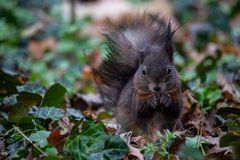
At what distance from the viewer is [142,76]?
4824 millimetres

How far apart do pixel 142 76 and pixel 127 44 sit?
51cm

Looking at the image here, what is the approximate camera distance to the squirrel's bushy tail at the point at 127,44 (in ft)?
17.0

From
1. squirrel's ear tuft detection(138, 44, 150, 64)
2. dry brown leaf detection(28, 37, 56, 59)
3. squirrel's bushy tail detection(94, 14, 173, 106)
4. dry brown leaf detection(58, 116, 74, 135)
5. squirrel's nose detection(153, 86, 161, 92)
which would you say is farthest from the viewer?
dry brown leaf detection(28, 37, 56, 59)

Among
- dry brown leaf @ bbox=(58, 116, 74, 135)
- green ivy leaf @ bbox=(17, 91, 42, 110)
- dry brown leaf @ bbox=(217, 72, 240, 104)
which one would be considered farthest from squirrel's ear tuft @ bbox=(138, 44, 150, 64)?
green ivy leaf @ bbox=(17, 91, 42, 110)

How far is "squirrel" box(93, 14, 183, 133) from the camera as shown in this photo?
4.77m

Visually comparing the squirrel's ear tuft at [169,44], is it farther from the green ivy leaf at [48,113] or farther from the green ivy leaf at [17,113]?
the green ivy leaf at [17,113]

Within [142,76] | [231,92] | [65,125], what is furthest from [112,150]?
[231,92]

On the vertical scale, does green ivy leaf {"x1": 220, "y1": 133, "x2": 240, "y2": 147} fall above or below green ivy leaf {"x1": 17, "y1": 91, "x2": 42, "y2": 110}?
above

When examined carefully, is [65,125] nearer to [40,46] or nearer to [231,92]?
[231,92]

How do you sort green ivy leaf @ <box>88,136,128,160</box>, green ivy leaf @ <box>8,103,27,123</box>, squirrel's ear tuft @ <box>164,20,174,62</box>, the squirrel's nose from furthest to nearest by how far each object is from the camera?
squirrel's ear tuft @ <box>164,20,174,62</box>, the squirrel's nose, green ivy leaf @ <box>8,103,27,123</box>, green ivy leaf @ <box>88,136,128,160</box>

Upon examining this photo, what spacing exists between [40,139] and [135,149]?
21.0 inches

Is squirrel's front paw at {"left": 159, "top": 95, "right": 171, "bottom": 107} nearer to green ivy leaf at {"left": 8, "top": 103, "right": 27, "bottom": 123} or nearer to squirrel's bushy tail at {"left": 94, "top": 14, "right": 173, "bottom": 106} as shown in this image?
squirrel's bushy tail at {"left": 94, "top": 14, "right": 173, "bottom": 106}

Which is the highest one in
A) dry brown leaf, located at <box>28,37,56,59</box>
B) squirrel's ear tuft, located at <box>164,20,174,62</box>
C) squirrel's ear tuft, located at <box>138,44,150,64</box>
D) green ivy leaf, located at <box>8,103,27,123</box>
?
squirrel's ear tuft, located at <box>164,20,174,62</box>

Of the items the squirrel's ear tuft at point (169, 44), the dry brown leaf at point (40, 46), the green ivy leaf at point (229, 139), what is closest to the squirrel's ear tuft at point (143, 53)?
the squirrel's ear tuft at point (169, 44)
